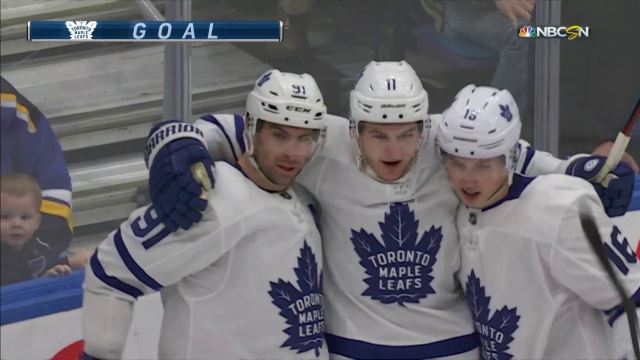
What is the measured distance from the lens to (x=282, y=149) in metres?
2.82

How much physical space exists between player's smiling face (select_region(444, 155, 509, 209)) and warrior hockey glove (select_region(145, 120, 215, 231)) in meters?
0.55

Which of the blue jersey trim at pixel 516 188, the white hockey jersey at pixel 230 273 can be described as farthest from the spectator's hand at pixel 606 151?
the white hockey jersey at pixel 230 273

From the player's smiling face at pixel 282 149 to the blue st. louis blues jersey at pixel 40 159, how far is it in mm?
700

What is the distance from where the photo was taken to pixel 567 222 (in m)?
2.82

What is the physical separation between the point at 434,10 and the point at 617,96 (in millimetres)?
654

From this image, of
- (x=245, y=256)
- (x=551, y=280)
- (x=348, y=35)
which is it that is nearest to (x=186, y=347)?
(x=245, y=256)

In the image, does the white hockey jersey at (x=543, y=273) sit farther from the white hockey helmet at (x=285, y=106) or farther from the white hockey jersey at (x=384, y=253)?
the white hockey helmet at (x=285, y=106)

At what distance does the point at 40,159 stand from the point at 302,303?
85cm

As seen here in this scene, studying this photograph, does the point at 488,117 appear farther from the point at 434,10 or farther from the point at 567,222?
the point at 434,10

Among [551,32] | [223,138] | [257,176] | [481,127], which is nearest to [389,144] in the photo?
[481,127]

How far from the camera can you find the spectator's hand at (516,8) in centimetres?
365

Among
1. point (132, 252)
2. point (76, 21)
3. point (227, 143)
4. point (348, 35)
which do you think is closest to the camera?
point (132, 252)

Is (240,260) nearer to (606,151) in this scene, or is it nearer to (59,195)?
(59,195)

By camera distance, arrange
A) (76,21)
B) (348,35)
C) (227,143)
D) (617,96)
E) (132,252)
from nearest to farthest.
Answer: (132,252)
(227,143)
(76,21)
(348,35)
(617,96)
